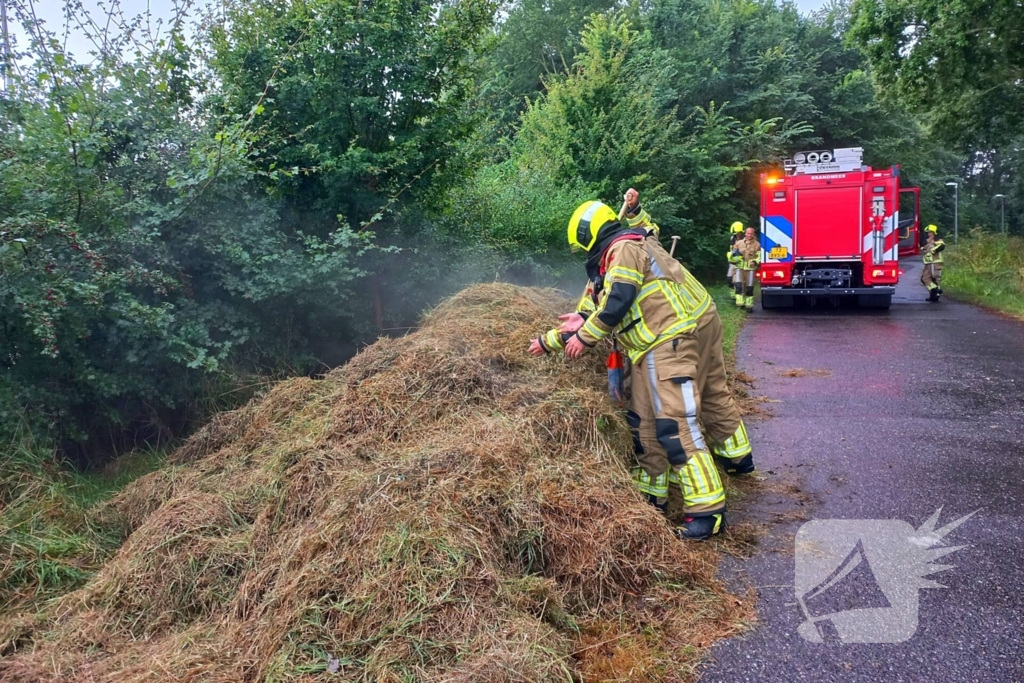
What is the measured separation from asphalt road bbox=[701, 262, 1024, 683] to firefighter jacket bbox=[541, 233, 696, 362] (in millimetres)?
1210

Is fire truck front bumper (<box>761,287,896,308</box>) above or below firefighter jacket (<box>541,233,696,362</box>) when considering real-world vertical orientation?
below

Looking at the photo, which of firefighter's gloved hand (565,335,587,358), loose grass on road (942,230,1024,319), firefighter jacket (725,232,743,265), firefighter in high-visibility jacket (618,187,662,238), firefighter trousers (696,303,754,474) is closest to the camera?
firefighter's gloved hand (565,335,587,358)

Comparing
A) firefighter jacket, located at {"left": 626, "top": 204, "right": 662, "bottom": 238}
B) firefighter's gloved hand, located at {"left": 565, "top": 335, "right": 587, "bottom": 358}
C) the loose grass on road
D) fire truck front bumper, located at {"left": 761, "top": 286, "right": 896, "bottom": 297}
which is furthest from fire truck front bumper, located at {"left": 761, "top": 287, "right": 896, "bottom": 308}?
firefighter's gloved hand, located at {"left": 565, "top": 335, "right": 587, "bottom": 358}

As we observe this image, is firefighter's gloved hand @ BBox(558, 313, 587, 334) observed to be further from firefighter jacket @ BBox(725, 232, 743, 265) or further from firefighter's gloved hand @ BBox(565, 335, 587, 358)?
firefighter jacket @ BBox(725, 232, 743, 265)

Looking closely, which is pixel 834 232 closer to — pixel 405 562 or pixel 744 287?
pixel 744 287

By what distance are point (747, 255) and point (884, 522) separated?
11432 mm

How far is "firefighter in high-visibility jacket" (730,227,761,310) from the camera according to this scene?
15.4m

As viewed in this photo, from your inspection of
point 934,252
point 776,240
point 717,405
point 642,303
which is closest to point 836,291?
point 776,240

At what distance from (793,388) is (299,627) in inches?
255

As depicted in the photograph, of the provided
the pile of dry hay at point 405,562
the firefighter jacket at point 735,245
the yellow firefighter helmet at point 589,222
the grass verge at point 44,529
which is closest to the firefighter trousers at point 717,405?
the pile of dry hay at point 405,562

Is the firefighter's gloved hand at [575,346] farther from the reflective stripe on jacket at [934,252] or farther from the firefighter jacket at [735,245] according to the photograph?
the reflective stripe on jacket at [934,252]

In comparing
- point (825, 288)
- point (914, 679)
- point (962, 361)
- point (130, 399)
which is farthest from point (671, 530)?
point (825, 288)

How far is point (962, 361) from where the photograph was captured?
9.56 m

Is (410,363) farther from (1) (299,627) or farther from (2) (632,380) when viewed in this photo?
(1) (299,627)
